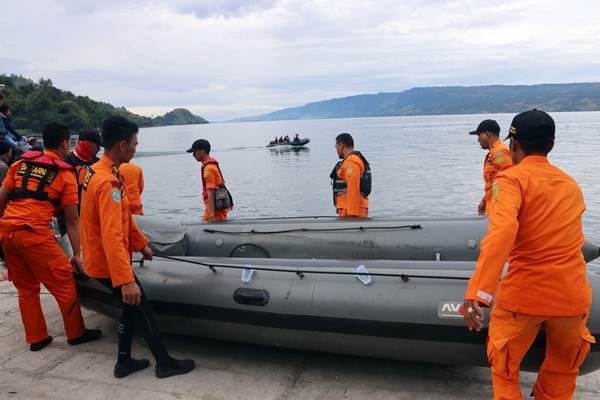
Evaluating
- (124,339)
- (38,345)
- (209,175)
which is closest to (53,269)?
(38,345)

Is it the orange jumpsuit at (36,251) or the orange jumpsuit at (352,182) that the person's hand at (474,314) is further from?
the orange jumpsuit at (352,182)

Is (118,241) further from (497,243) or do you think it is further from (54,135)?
(497,243)

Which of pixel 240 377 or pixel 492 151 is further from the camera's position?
pixel 492 151

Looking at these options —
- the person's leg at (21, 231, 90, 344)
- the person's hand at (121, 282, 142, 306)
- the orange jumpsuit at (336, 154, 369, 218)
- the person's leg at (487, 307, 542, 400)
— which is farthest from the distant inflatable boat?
the person's leg at (487, 307, 542, 400)

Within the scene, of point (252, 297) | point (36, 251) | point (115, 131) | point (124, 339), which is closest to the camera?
point (115, 131)

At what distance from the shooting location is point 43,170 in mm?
3408

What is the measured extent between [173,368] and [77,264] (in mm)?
1199

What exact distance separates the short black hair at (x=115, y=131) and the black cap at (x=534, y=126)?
A: 227 centimetres

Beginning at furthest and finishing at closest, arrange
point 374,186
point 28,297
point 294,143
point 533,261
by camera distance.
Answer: point 294,143 → point 374,186 → point 28,297 → point 533,261

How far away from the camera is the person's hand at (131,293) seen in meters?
2.85

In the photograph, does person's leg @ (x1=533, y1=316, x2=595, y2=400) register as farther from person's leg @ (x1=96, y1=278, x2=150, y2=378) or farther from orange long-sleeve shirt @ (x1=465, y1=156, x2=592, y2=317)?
person's leg @ (x1=96, y1=278, x2=150, y2=378)

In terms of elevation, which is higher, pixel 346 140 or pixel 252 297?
pixel 346 140

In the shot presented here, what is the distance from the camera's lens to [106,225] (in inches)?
112

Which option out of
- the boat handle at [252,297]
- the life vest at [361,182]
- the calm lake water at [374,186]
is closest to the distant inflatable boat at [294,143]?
the calm lake water at [374,186]
